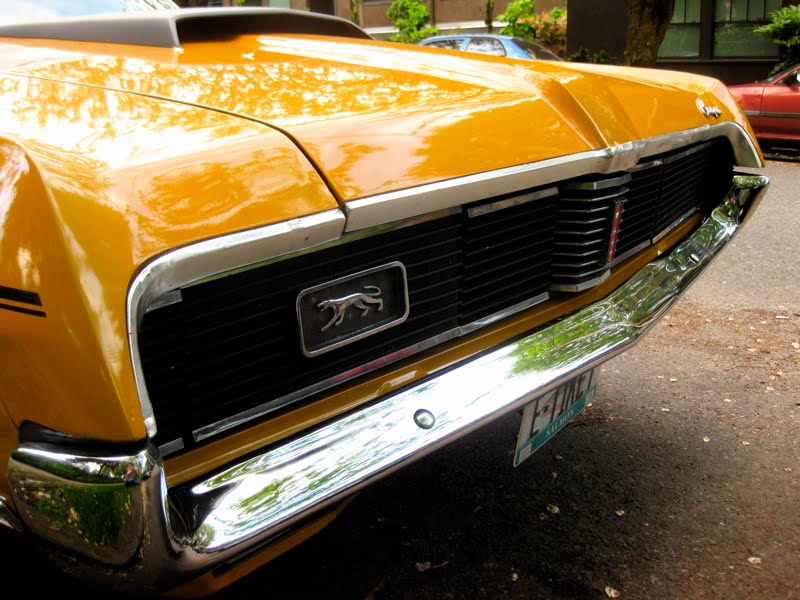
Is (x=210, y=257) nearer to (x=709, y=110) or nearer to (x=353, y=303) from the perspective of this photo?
(x=353, y=303)

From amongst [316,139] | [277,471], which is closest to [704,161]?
[316,139]

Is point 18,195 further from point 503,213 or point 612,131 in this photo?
point 612,131

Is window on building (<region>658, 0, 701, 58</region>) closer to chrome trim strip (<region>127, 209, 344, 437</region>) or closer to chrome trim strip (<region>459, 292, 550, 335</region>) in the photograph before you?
chrome trim strip (<region>459, 292, 550, 335</region>)

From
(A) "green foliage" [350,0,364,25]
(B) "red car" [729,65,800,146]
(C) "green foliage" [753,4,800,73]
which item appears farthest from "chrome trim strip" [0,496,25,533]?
(A) "green foliage" [350,0,364,25]

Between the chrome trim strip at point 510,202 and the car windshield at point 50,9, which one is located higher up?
the car windshield at point 50,9

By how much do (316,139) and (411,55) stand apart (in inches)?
34.7

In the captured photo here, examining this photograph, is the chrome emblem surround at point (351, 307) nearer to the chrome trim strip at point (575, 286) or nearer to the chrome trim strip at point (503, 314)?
the chrome trim strip at point (503, 314)

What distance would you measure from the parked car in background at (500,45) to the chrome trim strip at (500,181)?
711 centimetres

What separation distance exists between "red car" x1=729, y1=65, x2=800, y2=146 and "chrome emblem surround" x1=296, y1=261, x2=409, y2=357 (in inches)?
315

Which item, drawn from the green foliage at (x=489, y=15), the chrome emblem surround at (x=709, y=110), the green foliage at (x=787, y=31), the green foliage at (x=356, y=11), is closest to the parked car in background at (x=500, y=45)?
the green foliage at (x=787, y=31)

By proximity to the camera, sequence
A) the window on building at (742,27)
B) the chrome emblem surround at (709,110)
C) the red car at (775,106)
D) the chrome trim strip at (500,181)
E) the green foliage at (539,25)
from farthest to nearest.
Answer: the green foliage at (539,25) → the window on building at (742,27) → the red car at (775,106) → the chrome emblem surround at (709,110) → the chrome trim strip at (500,181)

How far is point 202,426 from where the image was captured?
4.77 feet

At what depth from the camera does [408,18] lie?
2200 cm

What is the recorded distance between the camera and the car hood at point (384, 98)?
1.51 m
